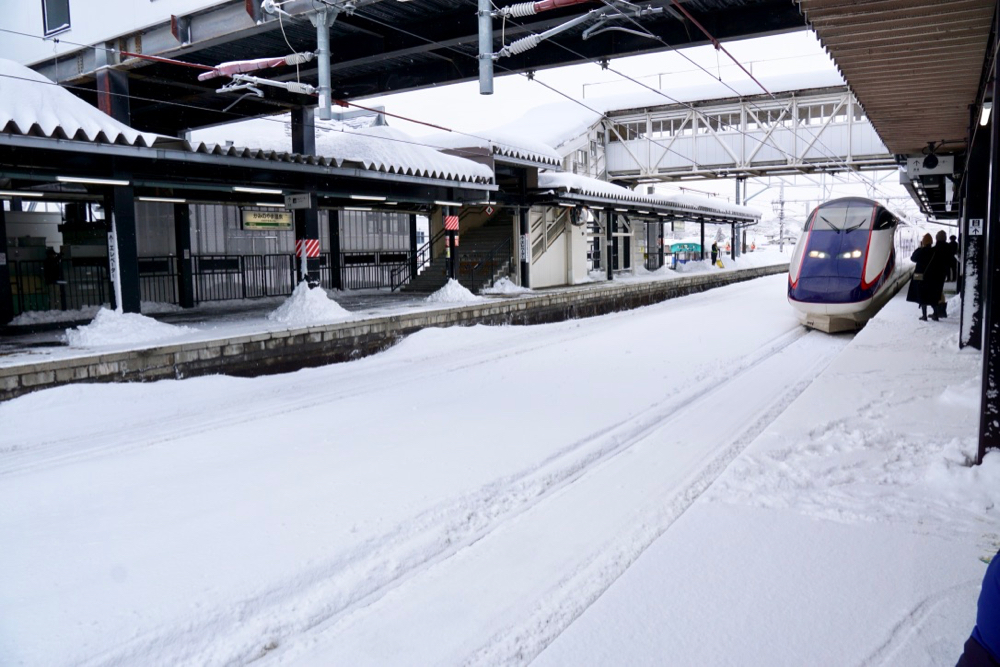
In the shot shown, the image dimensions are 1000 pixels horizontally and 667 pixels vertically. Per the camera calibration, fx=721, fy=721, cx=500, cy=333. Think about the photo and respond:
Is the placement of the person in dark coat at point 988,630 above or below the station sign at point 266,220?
below

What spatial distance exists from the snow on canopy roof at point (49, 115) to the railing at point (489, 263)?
13422mm

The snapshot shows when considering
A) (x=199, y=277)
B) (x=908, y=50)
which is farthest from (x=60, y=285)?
(x=908, y=50)

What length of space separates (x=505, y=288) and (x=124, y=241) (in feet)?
39.9

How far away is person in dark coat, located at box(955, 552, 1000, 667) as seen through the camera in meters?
1.60

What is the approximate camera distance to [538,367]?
11.6 metres

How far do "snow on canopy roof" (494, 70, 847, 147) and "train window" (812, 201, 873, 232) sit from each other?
21263mm

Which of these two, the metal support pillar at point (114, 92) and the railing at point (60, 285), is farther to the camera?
the railing at point (60, 285)

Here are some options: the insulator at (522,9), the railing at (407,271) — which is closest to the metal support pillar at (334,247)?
the railing at (407,271)

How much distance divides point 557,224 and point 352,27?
12.8m

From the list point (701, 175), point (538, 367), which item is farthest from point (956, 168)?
point (701, 175)

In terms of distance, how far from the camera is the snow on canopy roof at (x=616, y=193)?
22859 mm

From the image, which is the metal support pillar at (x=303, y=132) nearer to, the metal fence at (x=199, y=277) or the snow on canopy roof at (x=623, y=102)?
the metal fence at (x=199, y=277)

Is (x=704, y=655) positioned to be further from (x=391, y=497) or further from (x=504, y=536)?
(x=391, y=497)

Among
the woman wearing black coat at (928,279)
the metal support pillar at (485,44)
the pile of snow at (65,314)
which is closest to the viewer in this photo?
the metal support pillar at (485,44)
